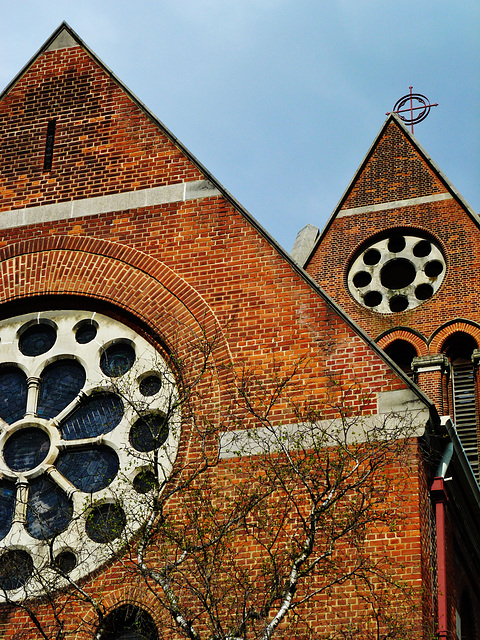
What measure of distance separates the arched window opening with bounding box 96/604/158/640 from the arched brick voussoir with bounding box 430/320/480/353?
41.3ft

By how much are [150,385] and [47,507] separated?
6.18 feet

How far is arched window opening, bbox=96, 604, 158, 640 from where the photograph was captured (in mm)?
12828

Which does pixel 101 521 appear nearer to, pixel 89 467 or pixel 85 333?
pixel 89 467

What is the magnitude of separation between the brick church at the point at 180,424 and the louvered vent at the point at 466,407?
22.2 ft

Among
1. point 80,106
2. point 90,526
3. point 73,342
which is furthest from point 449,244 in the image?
point 90,526

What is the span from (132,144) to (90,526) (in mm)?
5457

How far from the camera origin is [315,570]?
12.3 metres

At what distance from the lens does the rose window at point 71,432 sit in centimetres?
1367

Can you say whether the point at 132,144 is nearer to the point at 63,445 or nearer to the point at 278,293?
the point at 278,293

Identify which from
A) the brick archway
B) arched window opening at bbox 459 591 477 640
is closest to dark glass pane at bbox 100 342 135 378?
the brick archway

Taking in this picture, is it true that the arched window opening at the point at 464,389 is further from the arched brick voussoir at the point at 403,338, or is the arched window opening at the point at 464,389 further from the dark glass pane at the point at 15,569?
the dark glass pane at the point at 15,569

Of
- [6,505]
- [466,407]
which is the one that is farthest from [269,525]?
[466,407]

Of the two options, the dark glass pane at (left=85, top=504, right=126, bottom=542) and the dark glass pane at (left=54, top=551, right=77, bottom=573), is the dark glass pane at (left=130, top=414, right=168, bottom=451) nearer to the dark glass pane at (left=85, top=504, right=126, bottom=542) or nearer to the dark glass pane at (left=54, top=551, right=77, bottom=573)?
the dark glass pane at (left=85, top=504, right=126, bottom=542)

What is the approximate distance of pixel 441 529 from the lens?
13555 millimetres
